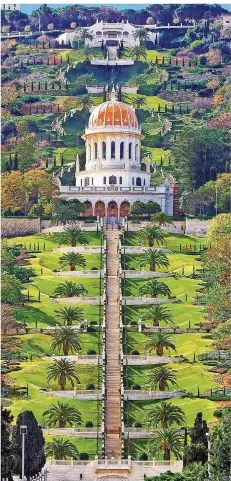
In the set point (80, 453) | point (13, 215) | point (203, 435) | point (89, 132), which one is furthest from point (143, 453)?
point (89, 132)

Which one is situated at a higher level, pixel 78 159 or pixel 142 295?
pixel 78 159

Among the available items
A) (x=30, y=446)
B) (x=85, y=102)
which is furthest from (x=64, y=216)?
(x=30, y=446)

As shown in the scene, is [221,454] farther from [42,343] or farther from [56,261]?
[56,261]

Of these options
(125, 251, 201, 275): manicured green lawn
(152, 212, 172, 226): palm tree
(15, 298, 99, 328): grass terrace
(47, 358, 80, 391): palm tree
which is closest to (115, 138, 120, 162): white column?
(152, 212, 172, 226): palm tree

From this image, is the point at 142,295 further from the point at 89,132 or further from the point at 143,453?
the point at 89,132

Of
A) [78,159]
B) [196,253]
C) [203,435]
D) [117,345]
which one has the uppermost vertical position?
[78,159]

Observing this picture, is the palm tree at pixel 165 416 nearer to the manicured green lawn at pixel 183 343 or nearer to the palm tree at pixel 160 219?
the manicured green lawn at pixel 183 343

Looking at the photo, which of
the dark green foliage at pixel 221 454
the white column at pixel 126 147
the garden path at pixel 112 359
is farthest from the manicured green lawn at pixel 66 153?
the dark green foliage at pixel 221 454
